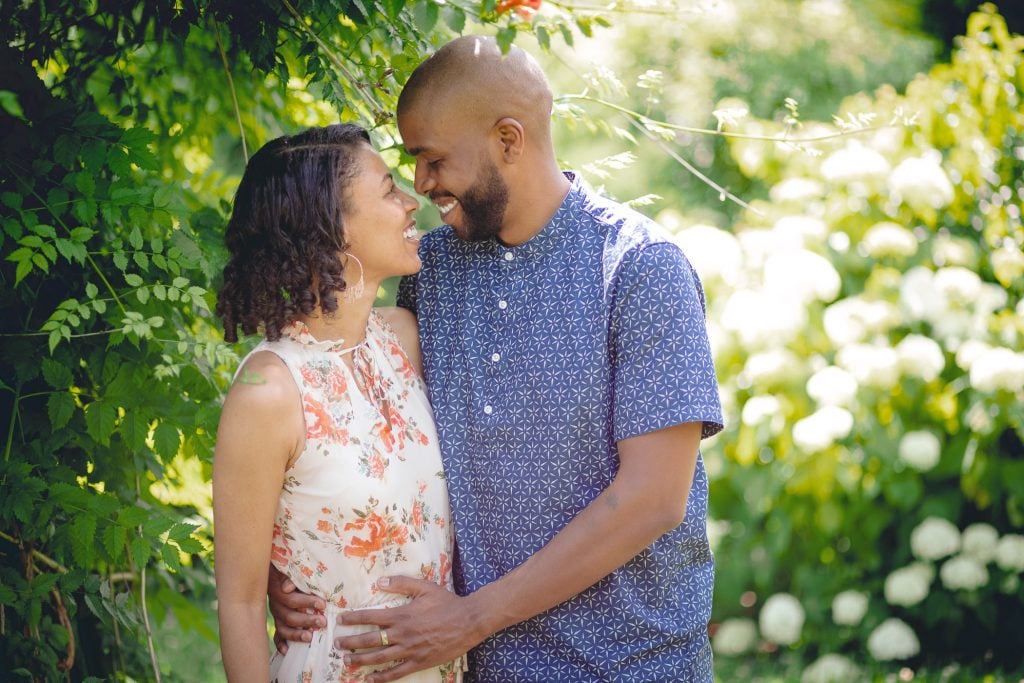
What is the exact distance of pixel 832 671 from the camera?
3.96 metres

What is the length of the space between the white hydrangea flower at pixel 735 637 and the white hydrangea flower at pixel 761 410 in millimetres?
847

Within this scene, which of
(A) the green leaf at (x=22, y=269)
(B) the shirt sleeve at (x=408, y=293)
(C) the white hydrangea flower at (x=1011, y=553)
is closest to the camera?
(A) the green leaf at (x=22, y=269)

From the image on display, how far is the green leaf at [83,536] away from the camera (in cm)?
196

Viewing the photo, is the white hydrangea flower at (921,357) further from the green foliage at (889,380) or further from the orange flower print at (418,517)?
the orange flower print at (418,517)

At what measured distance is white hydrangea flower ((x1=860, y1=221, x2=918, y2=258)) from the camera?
13.8ft

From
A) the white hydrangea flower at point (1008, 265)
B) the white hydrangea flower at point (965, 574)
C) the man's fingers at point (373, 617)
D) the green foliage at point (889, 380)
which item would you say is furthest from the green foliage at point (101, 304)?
the white hydrangea flower at point (965, 574)

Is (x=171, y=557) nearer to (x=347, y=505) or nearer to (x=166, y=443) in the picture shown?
(x=166, y=443)

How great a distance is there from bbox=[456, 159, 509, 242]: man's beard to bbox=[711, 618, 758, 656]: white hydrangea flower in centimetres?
274

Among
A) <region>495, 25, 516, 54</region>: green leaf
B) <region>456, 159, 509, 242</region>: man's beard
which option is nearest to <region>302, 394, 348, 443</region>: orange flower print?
<region>456, 159, 509, 242</region>: man's beard

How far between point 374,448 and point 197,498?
38.8 inches

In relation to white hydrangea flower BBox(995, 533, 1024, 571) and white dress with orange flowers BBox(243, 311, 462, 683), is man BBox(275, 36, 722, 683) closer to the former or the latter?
white dress with orange flowers BBox(243, 311, 462, 683)

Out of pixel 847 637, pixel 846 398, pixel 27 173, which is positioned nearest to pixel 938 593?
pixel 847 637

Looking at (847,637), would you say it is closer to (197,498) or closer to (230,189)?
(197,498)

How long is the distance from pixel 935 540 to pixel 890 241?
1185mm
